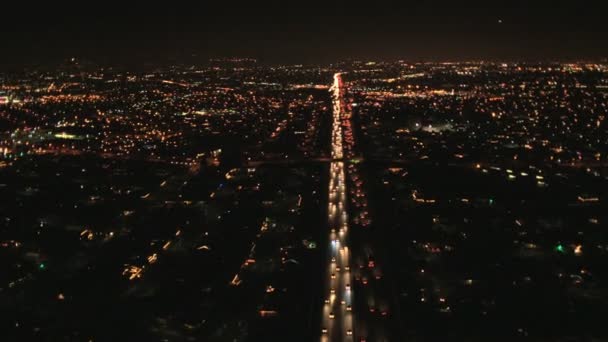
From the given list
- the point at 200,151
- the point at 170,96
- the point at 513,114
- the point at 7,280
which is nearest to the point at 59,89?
the point at 170,96

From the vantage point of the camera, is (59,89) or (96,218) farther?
(59,89)

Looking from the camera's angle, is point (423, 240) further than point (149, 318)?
Yes

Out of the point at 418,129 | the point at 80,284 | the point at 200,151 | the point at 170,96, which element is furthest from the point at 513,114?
the point at 80,284

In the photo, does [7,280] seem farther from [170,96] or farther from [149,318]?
[170,96]

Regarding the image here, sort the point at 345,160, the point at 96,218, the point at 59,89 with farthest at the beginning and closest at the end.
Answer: the point at 59,89
the point at 345,160
the point at 96,218

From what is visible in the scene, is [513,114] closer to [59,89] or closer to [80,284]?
[80,284]

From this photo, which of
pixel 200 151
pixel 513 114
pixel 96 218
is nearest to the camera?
pixel 96 218

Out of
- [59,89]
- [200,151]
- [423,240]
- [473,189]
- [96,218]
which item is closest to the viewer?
[423,240]

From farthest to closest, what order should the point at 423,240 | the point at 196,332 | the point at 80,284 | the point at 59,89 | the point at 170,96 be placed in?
the point at 59,89 → the point at 170,96 → the point at 423,240 → the point at 80,284 → the point at 196,332

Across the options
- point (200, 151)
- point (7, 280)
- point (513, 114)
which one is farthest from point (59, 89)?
point (7, 280)
